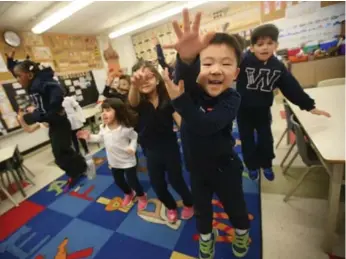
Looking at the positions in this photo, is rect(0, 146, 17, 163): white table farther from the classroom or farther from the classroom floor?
the classroom floor

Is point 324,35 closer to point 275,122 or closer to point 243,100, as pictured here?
point 275,122

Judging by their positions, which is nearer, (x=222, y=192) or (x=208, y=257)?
(x=222, y=192)

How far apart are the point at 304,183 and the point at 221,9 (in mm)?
5581

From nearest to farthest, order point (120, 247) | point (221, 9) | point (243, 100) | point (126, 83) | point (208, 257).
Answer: point (208, 257) → point (120, 247) → point (243, 100) → point (126, 83) → point (221, 9)

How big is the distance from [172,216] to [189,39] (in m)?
1.36

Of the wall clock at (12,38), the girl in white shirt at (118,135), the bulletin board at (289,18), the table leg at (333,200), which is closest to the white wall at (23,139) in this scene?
the wall clock at (12,38)

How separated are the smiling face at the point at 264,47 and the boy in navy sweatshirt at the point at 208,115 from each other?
0.84 metres

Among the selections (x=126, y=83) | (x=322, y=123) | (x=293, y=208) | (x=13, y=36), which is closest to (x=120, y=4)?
(x=13, y=36)

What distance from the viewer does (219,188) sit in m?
1.01

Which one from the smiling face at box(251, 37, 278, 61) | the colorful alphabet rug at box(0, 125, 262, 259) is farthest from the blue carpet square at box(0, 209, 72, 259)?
the smiling face at box(251, 37, 278, 61)

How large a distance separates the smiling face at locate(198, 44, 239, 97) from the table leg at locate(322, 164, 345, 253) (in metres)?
0.75

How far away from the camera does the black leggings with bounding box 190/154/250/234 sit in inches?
38.5

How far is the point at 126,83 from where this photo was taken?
7.53 ft

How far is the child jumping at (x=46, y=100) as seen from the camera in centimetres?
198
